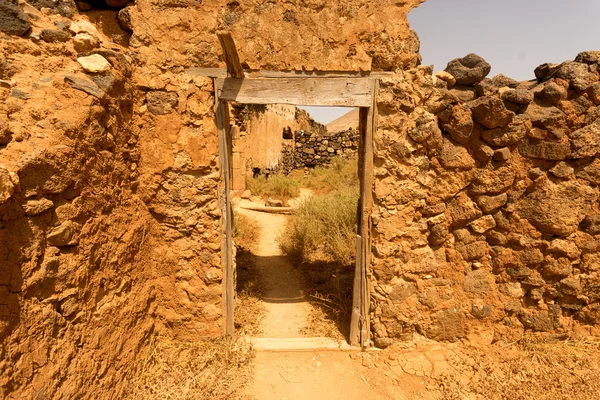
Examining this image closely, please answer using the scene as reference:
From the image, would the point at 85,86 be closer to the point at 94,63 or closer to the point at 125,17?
the point at 94,63

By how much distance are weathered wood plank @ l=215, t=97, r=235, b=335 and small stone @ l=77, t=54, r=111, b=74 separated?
2.64ft

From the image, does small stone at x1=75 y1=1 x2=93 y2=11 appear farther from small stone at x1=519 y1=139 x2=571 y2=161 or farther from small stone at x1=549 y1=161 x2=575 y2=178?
small stone at x1=549 y1=161 x2=575 y2=178

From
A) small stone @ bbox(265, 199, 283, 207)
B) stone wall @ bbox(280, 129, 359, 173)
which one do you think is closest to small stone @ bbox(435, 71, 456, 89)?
small stone @ bbox(265, 199, 283, 207)

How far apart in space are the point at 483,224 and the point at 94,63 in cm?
330

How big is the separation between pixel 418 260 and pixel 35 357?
2.74m

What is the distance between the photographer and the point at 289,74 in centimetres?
268

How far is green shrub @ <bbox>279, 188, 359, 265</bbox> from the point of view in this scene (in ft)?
16.3

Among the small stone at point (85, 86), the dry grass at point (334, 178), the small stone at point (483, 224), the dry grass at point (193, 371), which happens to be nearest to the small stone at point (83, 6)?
the small stone at point (85, 86)

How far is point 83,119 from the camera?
201 centimetres

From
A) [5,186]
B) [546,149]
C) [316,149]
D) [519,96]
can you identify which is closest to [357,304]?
[546,149]

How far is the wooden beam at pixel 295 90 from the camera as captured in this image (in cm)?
268

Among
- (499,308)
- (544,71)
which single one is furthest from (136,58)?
(499,308)

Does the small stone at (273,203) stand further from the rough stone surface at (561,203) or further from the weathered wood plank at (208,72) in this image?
the rough stone surface at (561,203)

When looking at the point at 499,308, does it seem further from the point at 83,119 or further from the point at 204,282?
the point at 83,119
